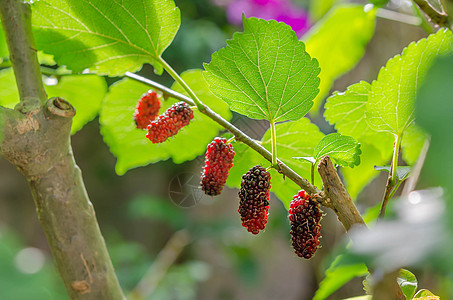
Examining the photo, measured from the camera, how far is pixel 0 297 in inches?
4.5

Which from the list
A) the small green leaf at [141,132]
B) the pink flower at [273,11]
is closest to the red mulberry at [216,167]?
the small green leaf at [141,132]

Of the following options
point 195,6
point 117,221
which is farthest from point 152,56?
point 117,221

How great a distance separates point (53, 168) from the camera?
Result: 11.6 inches

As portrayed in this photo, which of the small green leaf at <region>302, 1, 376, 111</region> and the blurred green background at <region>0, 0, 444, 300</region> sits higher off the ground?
the small green leaf at <region>302, 1, 376, 111</region>

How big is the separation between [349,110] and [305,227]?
114 millimetres

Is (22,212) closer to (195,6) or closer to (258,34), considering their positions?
(195,6)

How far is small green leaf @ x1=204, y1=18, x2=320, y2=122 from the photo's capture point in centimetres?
23

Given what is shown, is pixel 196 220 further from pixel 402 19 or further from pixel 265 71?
pixel 265 71

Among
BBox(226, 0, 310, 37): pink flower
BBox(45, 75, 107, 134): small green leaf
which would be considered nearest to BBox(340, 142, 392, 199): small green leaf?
BBox(45, 75, 107, 134): small green leaf

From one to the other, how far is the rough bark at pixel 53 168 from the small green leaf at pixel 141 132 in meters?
0.07

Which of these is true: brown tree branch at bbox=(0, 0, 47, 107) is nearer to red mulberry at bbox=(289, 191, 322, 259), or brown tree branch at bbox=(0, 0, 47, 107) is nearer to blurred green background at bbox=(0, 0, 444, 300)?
red mulberry at bbox=(289, 191, 322, 259)

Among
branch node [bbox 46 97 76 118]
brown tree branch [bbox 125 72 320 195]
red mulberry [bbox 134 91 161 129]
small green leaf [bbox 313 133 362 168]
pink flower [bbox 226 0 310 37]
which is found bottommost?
pink flower [bbox 226 0 310 37]

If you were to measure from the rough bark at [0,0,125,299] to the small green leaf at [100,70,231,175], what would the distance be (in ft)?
0.23

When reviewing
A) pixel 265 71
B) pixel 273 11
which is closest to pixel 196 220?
pixel 273 11
